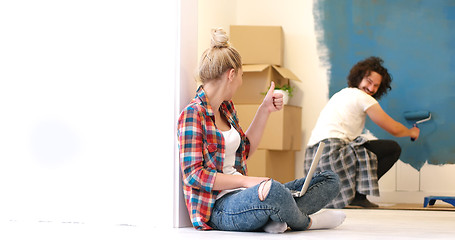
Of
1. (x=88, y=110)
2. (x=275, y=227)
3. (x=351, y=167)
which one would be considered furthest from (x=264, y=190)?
(x=351, y=167)

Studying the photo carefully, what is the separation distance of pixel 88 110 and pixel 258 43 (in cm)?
254

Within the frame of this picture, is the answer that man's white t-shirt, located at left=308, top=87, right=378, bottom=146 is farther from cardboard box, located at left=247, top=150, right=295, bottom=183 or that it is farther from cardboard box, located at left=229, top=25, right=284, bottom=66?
cardboard box, located at left=229, top=25, right=284, bottom=66

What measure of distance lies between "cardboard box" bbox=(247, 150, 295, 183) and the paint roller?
2.95 ft

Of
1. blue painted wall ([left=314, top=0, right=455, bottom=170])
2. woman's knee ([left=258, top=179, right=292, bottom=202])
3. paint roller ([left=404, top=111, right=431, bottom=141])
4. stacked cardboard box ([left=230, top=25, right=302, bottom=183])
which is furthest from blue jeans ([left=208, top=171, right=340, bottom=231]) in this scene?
blue painted wall ([left=314, top=0, right=455, bottom=170])

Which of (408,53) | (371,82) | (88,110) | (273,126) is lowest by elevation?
(273,126)

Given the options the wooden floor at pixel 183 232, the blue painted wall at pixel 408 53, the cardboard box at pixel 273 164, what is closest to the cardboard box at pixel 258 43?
the blue painted wall at pixel 408 53

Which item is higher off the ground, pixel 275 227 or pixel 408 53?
pixel 408 53

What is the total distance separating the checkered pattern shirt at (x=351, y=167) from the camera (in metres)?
3.81

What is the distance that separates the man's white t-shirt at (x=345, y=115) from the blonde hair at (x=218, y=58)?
1863 mm

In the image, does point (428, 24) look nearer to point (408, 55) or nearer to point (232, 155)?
point (408, 55)

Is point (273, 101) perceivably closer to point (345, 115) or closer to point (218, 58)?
point (218, 58)

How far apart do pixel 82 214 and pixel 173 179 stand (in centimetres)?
38

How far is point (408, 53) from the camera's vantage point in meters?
4.68

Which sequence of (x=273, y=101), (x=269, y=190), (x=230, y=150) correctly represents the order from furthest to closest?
(x=273, y=101)
(x=230, y=150)
(x=269, y=190)
